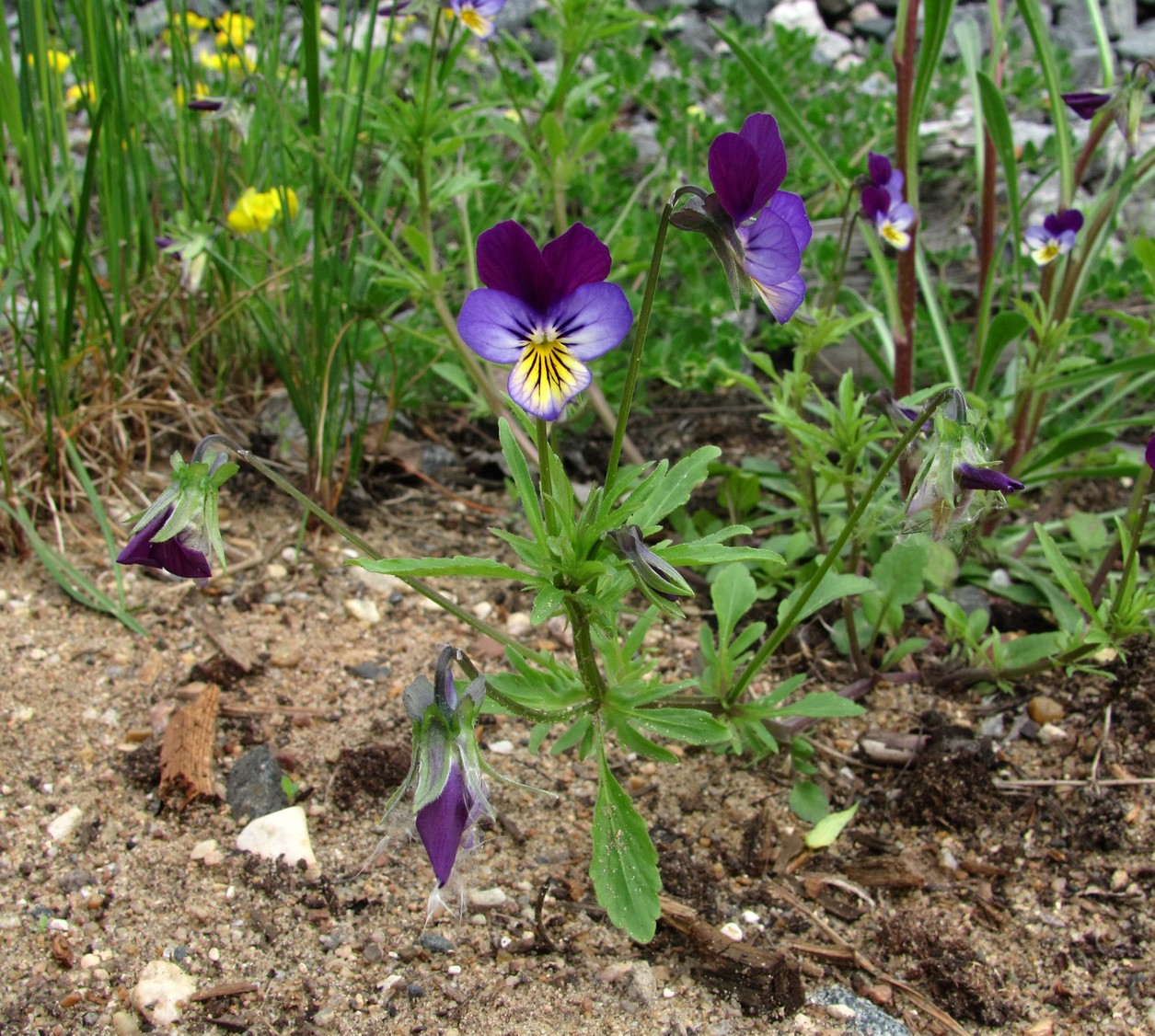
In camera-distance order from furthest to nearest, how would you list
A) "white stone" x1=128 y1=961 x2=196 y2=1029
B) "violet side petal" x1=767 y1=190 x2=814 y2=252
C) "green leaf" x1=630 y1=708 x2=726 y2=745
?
1. "green leaf" x1=630 y1=708 x2=726 y2=745
2. "white stone" x1=128 y1=961 x2=196 y2=1029
3. "violet side petal" x1=767 y1=190 x2=814 y2=252

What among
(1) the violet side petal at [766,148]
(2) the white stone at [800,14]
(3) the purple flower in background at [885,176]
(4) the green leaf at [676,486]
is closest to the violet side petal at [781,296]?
(1) the violet side petal at [766,148]

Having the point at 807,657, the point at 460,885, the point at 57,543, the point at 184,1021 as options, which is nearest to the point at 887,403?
the point at 807,657

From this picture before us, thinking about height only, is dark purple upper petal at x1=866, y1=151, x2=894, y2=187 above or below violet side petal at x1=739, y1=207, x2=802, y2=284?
below

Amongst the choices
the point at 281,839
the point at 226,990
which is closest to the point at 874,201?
the point at 281,839

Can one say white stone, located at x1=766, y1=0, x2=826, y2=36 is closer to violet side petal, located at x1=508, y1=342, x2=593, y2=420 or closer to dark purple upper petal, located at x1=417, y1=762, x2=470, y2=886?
violet side petal, located at x1=508, y1=342, x2=593, y2=420

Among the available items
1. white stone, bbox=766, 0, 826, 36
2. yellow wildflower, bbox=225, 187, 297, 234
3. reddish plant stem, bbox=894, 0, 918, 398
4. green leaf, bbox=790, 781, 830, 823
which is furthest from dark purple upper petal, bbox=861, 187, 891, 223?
white stone, bbox=766, 0, 826, 36

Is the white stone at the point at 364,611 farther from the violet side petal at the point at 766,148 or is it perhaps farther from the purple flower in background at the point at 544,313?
the violet side petal at the point at 766,148
